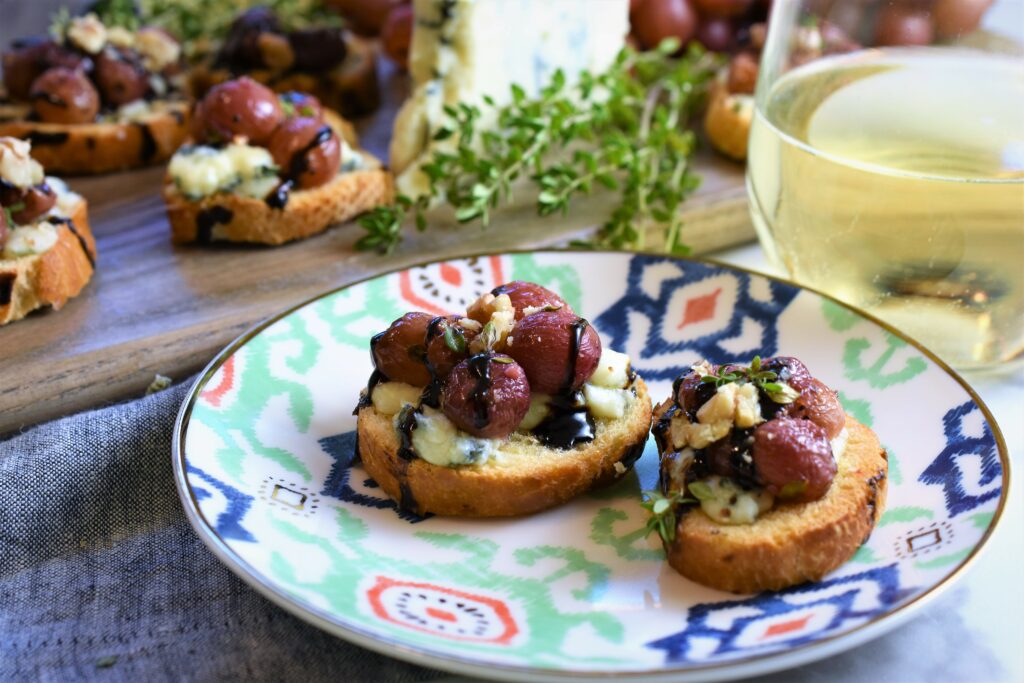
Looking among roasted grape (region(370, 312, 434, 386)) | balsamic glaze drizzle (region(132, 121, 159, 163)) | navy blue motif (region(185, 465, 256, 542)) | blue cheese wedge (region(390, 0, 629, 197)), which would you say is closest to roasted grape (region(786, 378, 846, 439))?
roasted grape (region(370, 312, 434, 386))

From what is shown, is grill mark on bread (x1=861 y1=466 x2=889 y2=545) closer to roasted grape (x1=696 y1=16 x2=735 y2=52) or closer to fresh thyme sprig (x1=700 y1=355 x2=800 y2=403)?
fresh thyme sprig (x1=700 y1=355 x2=800 y2=403)

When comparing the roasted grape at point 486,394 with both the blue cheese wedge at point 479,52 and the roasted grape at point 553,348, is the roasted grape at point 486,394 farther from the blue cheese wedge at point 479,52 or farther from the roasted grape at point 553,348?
the blue cheese wedge at point 479,52

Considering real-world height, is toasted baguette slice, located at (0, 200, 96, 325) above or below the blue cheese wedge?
below

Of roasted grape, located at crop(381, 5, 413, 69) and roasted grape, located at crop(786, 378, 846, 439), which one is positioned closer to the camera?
roasted grape, located at crop(786, 378, 846, 439)

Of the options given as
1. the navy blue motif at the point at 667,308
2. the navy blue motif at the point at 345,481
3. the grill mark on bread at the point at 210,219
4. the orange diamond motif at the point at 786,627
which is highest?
the orange diamond motif at the point at 786,627

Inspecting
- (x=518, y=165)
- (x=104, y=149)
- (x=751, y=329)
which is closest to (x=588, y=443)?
(x=751, y=329)

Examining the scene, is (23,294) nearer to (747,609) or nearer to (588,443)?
(588,443)

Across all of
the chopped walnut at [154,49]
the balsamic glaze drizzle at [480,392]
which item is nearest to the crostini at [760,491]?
the balsamic glaze drizzle at [480,392]
